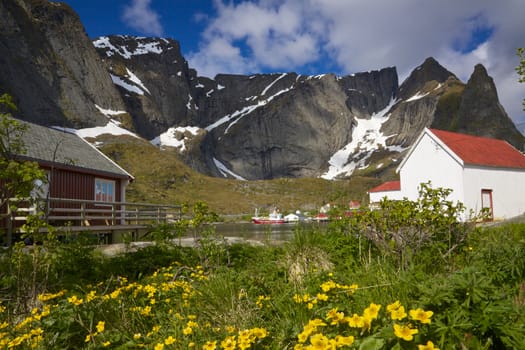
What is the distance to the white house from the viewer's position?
902 inches

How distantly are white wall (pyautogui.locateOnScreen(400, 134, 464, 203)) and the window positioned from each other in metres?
19.1

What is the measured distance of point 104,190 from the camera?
2134 cm

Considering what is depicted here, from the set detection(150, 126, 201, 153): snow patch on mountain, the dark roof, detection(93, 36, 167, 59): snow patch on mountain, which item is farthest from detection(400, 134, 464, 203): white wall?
detection(93, 36, 167, 59): snow patch on mountain

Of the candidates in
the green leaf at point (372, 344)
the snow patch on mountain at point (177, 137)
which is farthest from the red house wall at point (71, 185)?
the snow patch on mountain at point (177, 137)

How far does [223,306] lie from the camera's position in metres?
3.75

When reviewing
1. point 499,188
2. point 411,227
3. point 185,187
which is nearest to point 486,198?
point 499,188

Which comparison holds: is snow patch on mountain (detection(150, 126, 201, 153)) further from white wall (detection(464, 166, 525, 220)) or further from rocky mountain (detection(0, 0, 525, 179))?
white wall (detection(464, 166, 525, 220))

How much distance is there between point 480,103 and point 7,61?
145m

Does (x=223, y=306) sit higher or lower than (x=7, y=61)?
lower

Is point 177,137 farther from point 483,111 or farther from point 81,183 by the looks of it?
point 81,183

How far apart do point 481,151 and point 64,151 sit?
27537mm

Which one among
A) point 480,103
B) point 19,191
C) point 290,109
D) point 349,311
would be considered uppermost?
point 290,109

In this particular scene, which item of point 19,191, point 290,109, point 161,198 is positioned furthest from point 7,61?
point 290,109

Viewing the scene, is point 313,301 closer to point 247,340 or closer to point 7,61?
point 247,340
